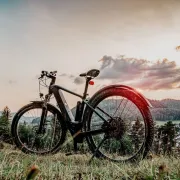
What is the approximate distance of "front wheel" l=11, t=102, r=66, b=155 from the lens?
557 cm

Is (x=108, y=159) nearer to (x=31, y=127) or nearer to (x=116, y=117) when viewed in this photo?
(x=116, y=117)

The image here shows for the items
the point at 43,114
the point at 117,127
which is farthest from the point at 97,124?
the point at 43,114

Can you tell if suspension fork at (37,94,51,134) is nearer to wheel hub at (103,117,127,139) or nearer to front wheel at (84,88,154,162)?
front wheel at (84,88,154,162)

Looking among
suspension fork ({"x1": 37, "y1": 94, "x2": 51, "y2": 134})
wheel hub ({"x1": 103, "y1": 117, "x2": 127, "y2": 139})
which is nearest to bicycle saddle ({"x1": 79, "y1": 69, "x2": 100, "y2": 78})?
wheel hub ({"x1": 103, "y1": 117, "x2": 127, "y2": 139})

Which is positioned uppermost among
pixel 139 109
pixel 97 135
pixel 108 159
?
pixel 139 109

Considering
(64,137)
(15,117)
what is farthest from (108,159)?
(15,117)

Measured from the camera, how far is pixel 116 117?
16.0 ft

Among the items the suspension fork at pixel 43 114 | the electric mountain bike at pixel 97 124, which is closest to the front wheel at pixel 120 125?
the electric mountain bike at pixel 97 124

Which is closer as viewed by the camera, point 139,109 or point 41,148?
point 139,109

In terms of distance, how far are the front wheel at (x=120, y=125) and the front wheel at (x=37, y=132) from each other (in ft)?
2.05

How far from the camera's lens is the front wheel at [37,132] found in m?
5.57

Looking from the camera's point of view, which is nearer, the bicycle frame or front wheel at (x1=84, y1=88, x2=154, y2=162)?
front wheel at (x1=84, y1=88, x2=154, y2=162)

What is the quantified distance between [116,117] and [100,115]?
0.24 m

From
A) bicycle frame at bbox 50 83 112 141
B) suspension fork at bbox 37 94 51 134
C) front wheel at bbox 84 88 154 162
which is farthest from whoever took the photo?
suspension fork at bbox 37 94 51 134
